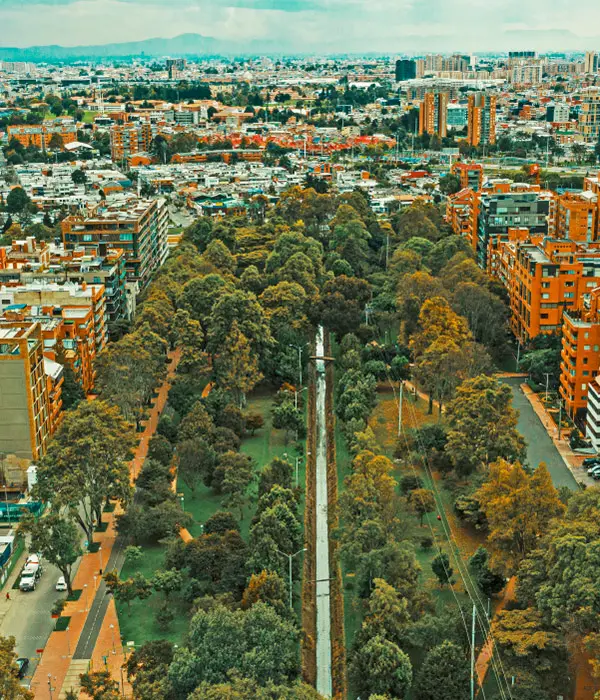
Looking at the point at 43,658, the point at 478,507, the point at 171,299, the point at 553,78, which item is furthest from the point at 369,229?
the point at 553,78

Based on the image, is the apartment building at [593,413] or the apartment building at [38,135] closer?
the apartment building at [593,413]

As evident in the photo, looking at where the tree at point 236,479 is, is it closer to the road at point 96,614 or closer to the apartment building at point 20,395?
the road at point 96,614

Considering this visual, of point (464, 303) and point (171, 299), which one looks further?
point (171, 299)

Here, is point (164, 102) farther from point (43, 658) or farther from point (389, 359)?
point (43, 658)

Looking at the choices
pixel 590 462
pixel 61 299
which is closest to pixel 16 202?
pixel 61 299

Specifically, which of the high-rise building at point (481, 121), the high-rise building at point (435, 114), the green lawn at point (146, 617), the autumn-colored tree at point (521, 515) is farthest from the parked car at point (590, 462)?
the high-rise building at point (435, 114)

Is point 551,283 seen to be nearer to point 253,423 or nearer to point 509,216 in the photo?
point 509,216

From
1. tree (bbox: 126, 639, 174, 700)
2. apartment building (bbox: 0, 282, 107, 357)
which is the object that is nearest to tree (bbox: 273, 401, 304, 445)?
apartment building (bbox: 0, 282, 107, 357)
